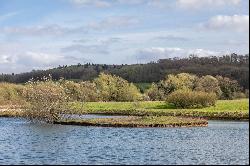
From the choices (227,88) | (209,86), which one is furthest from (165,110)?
(227,88)

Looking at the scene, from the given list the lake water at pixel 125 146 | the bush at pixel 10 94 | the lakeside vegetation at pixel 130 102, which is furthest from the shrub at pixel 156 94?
the lake water at pixel 125 146

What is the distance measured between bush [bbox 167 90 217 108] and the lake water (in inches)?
1455

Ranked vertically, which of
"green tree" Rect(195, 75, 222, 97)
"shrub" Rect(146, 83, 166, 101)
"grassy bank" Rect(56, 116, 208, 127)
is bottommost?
"grassy bank" Rect(56, 116, 208, 127)

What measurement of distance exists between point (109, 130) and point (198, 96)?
4162 centimetres

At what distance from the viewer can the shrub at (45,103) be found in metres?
72.3

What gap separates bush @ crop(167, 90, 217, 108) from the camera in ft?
323

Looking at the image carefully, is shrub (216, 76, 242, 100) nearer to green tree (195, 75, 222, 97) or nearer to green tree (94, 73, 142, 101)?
green tree (195, 75, 222, 97)

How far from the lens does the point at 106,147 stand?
43.2 meters

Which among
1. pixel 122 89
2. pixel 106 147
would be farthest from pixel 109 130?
pixel 122 89

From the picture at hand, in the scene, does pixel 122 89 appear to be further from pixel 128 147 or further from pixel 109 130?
pixel 128 147

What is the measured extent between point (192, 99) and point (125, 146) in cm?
5748

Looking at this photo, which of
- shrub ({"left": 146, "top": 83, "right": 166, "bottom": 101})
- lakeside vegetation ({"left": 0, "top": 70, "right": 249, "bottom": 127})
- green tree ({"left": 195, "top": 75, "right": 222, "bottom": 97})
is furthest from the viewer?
shrub ({"left": 146, "top": 83, "right": 166, "bottom": 101})

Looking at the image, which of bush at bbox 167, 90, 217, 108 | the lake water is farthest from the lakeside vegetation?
the lake water

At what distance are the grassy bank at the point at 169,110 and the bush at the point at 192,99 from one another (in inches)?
59.1
